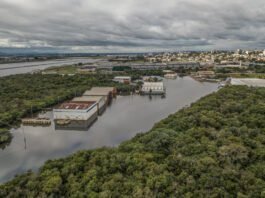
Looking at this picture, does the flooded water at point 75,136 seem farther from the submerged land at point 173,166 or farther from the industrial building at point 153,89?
the industrial building at point 153,89

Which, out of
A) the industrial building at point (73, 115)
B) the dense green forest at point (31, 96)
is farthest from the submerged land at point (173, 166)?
the industrial building at point (73, 115)

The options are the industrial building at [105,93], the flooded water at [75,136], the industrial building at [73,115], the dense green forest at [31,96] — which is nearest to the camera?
the flooded water at [75,136]

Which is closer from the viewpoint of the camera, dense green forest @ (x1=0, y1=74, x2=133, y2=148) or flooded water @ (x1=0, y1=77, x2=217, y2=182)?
flooded water @ (x1=0, y1=77, x2=217, y2=182)

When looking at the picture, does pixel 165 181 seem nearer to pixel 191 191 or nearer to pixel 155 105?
pixel 191 191

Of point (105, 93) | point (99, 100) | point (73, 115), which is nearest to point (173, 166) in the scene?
point (73, 115)

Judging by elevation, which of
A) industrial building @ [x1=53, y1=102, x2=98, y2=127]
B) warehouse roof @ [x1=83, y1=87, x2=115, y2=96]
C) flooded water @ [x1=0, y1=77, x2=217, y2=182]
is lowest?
flooded water @ [x1=0, y1=77, x2=217, y2=182]

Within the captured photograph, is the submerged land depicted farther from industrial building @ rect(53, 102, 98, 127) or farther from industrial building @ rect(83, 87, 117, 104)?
industrial building @ rect(83, 87, 117, 104)

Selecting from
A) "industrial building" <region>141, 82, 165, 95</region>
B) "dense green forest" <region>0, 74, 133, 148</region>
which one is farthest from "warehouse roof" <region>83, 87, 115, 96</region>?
"industrial building" <region>141, 82, 165, 95</region>

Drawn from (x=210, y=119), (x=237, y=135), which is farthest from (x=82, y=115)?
(x=237, y=135)
